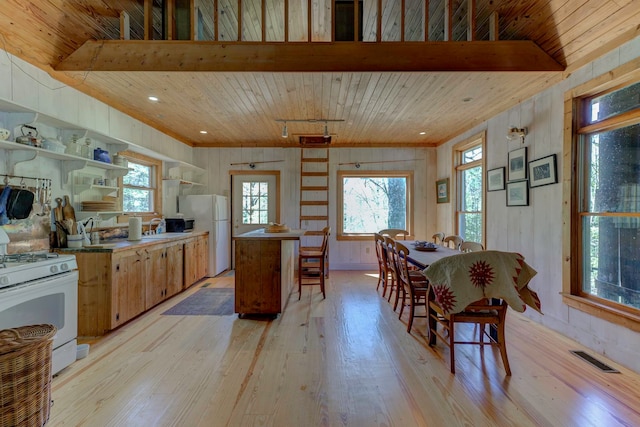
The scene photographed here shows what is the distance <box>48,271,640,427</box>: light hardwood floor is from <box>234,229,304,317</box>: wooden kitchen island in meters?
0.25

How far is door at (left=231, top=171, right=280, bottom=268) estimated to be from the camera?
582cm

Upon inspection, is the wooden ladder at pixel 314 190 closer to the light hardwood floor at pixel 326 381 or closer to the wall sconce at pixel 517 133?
the light hardwood floor at pixel 326 381

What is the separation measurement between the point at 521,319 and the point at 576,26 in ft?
9.46

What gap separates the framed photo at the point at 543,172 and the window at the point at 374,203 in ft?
8.86

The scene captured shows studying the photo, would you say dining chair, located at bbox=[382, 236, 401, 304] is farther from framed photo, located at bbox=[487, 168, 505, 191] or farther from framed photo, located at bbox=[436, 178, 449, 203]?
framed photo, located at bbox=[436, 178, 449, 203]

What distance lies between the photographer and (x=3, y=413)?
129cm

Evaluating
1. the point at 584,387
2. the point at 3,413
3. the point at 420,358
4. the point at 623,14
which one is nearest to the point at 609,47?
the point at 623,14

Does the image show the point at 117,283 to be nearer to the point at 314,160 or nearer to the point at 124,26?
the point at 124,26

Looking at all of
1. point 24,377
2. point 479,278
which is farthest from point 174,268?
point 479,278

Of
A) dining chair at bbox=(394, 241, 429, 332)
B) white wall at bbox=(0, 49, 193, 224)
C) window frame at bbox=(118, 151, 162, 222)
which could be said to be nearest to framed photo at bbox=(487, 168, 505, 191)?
dining chair at bbox=(394, 241, 429, 332)

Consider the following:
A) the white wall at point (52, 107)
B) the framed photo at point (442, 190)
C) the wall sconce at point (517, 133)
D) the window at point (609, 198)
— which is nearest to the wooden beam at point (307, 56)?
the white wall at point (52, 107)

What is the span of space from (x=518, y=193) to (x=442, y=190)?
6.75ft

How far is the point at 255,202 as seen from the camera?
586 centimetres

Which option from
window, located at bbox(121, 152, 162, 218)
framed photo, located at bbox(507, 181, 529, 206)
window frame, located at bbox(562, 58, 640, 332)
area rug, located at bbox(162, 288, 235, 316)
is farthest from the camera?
window, located at bbox(121, 152, 162, 218)
